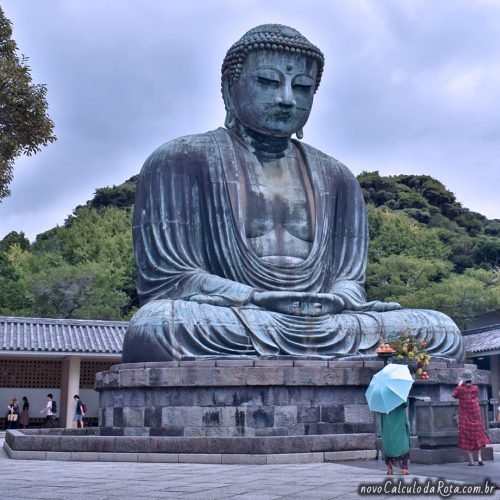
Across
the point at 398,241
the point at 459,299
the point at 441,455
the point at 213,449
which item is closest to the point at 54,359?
the point at 459,299

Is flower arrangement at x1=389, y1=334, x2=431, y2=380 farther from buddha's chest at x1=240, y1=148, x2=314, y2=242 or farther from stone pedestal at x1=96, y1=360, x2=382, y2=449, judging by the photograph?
buddha's chest at x1=240, y1=148, x2=314, y2=242

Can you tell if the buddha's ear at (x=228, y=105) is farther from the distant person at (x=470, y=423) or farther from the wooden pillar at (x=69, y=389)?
the wooden pillar at (x=69, y=389)

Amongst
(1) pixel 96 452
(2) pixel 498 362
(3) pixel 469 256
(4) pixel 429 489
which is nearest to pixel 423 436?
(4) pixel 429 489

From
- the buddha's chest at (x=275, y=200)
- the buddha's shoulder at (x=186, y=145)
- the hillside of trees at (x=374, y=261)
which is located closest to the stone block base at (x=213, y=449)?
the buddha's chest at (x=275, y=200)

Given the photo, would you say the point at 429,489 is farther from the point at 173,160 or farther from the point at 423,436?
the point at 173,160

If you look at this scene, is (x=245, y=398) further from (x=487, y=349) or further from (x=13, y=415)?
(x=487, y=349)

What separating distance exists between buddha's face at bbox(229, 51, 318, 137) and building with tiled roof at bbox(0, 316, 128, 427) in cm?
1157

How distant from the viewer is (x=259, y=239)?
11406 mm

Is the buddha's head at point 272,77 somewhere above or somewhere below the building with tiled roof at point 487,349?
above

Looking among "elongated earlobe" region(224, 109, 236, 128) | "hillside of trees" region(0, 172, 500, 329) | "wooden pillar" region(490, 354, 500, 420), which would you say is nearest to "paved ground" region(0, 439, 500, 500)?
"elongated earlobe" region(224, 109, 236, 128)

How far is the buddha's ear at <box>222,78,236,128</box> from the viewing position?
12284 millimetres

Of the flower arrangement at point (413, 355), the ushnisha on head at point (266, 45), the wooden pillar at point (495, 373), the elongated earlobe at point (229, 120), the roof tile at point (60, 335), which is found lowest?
the flower arrangement at point (413, 355)

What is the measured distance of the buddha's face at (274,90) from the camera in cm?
1165

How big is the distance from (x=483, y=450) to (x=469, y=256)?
38125 mm
